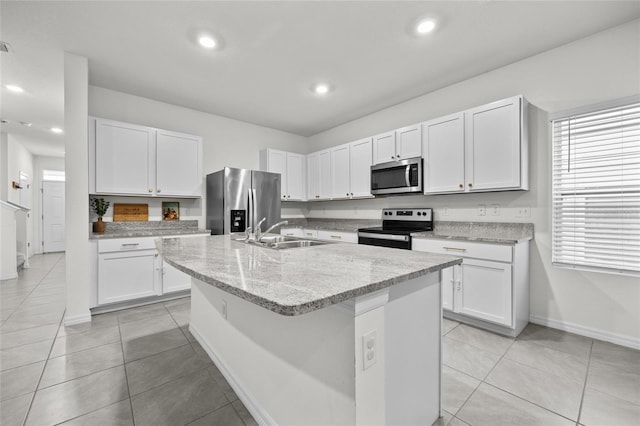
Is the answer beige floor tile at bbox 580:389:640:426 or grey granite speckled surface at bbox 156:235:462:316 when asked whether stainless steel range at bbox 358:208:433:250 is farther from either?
beige floor tile at bbox 580:389:640:426

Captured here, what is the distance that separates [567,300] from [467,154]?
1.66 meters

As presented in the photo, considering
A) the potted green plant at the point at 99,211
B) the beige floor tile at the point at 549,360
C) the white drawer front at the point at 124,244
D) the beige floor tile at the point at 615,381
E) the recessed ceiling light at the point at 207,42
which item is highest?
the recessed ceiling light at the point at 207,42

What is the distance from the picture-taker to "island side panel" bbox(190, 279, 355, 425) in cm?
99

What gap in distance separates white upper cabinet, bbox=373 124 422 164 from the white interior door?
8544 millimetres

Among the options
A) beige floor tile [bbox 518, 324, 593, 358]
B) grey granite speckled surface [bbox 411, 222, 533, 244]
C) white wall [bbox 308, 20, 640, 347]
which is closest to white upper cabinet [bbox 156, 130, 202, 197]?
grey granite speckled surface [bbox 411, 222, 533, 244]

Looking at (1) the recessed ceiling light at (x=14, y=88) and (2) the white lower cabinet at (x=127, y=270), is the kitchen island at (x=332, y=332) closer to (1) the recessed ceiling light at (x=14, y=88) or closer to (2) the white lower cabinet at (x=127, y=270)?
(2) the white lower cabinet at (x=127, y=270)

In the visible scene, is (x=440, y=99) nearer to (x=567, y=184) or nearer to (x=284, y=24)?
(x=567, y=184)

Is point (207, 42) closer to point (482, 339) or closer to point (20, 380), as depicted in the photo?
point (20, 380)

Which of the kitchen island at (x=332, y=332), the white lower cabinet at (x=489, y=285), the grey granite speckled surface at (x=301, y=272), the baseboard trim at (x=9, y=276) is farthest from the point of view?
the baseboard trim at (x=9, y=276)

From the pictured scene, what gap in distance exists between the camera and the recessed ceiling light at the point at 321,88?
3416mm

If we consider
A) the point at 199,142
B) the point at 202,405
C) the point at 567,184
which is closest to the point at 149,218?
the point at 199,142

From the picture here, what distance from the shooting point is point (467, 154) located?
9.70 feet

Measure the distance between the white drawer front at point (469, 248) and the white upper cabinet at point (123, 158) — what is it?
339 centimetres

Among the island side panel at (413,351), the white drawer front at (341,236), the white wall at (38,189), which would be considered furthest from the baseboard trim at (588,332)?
the white wall at (38,189)
